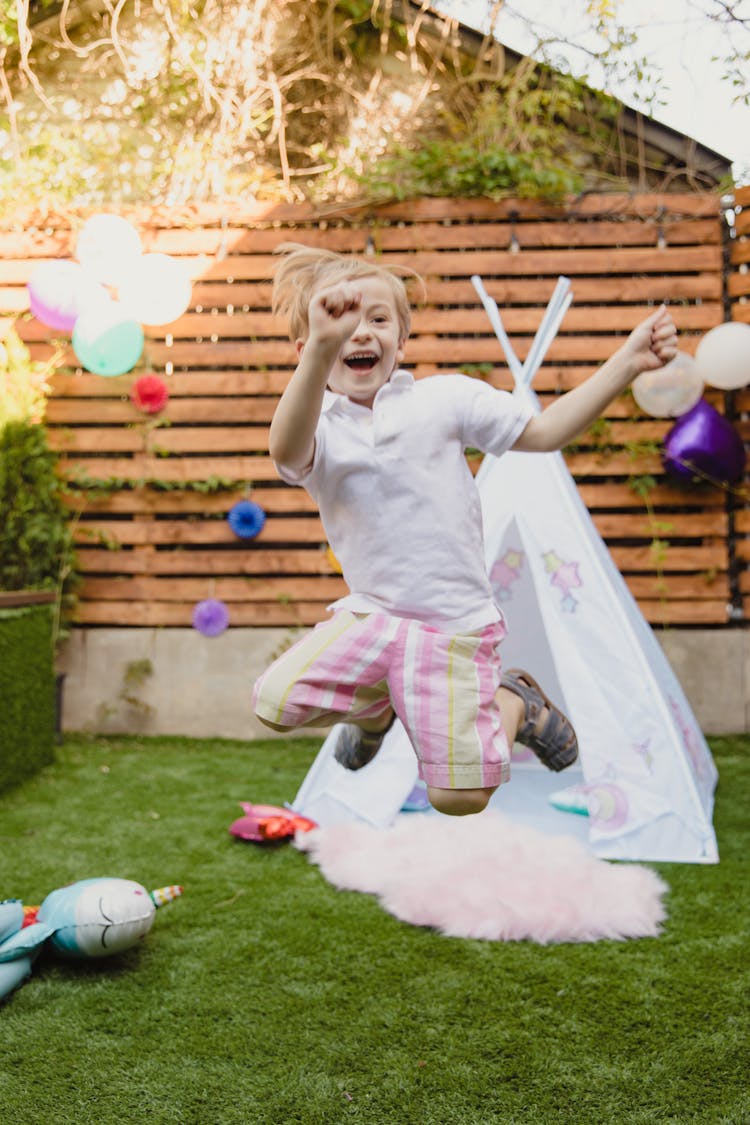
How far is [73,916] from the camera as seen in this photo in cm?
196

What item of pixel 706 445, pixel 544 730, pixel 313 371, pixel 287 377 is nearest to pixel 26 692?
pixel 287 377

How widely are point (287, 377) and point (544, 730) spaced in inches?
118

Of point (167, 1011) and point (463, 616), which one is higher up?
point (463, 616)

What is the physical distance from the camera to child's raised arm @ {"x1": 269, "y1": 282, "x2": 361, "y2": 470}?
1.15 m

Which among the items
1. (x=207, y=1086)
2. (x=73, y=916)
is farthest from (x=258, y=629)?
(x=207, y=1086)

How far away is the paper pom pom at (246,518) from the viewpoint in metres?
4.27

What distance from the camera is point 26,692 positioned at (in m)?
3.50

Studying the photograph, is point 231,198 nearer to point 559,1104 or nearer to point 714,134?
point 714,134

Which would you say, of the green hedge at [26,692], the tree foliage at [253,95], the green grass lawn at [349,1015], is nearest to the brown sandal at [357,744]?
the green grass lawn at [349,1015]

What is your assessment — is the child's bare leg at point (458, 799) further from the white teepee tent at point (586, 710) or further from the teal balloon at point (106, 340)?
the teal balloon at point (106, 340)

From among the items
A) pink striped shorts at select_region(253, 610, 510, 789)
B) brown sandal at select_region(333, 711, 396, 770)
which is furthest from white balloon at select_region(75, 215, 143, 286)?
pink striped shorts at select_region(253, 610, 510, 789)

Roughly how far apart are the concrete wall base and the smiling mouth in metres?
2.90

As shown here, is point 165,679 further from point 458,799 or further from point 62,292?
point 458,799

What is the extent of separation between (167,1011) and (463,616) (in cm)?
100
